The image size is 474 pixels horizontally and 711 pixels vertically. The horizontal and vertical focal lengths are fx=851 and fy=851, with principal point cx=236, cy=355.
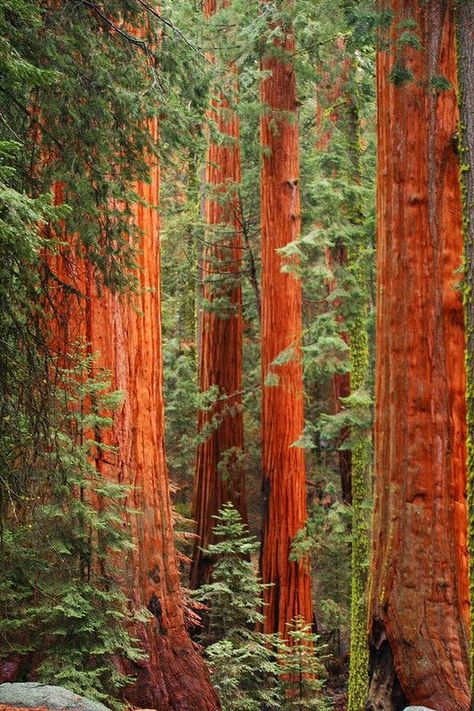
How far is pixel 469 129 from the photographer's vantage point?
5.21m

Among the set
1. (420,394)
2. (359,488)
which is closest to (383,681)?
(420,394)

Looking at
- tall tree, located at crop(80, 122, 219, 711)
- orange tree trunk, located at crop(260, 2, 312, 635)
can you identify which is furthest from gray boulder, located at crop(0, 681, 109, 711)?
orange tree trunk, located at crop(260, 2, 312, 635)

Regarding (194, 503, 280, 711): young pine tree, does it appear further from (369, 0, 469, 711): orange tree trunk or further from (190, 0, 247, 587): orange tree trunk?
(190, 0, 247, 587): orange tree trunk

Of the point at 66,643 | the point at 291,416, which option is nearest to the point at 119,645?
the point at 66,643

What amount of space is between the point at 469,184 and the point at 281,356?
24.2ft

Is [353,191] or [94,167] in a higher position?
[353,191]

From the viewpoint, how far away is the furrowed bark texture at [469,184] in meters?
4.99

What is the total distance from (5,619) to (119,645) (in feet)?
2.74

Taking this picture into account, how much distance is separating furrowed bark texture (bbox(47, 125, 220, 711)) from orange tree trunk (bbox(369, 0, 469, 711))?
5.64 feet

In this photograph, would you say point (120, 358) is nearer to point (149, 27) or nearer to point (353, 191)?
point (149, 27)

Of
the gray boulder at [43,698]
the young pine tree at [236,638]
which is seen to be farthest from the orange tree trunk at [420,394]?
the gray boulder at [43,698]

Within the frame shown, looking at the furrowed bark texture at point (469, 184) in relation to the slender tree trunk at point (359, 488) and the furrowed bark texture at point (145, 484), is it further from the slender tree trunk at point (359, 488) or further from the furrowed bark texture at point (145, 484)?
the slender tree trunk at point (359, 488)

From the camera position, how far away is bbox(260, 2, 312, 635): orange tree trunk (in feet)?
42.4

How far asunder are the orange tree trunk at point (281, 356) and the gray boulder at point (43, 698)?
7821 mm
